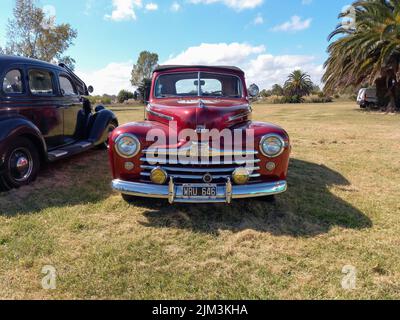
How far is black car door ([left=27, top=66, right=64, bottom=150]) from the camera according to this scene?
4.95 meters

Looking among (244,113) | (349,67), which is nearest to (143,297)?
(244,113)

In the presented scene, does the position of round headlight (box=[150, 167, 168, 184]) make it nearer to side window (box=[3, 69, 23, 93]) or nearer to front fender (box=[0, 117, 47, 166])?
front fender (box=[0, 117, 47, 166])

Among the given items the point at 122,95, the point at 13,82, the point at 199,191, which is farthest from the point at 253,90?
the point at 122,95

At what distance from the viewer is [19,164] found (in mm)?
4395

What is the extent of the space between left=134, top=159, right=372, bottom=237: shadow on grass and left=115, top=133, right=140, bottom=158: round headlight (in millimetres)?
779

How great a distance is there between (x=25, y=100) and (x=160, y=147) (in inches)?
104

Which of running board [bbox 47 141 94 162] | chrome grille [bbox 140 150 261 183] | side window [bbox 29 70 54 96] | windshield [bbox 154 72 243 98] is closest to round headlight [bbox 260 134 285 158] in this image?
chrome grille [bbox 140 150 261 183]

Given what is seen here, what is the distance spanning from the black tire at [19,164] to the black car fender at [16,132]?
71mm

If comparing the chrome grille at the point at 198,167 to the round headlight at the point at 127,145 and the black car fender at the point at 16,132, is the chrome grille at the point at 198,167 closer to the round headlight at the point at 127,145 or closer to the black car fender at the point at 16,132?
the round headlight at the point at 127,145

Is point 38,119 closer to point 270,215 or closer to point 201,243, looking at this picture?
point 201,243

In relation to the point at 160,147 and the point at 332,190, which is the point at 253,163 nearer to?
the point at 160,147

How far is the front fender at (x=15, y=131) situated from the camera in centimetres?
402

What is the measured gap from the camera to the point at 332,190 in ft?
15.1

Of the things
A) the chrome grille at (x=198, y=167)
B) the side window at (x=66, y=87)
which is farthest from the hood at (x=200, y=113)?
the side window at (x=66, y=87)
